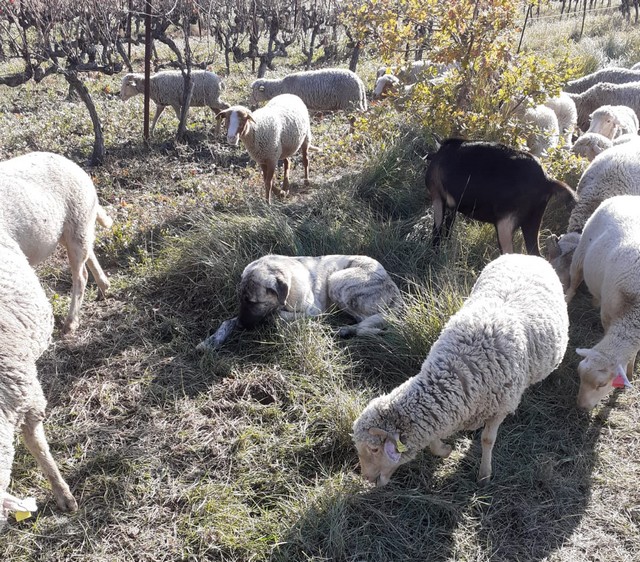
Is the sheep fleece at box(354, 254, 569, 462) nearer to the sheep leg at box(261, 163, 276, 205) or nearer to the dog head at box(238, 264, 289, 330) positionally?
the dog head at box(238, 264, 289, 330)

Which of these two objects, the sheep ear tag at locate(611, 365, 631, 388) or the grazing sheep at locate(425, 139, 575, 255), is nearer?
the sheep ear tag at locate(611, 365, 631, 388)

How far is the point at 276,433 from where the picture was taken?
3.67m

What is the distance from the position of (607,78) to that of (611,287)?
8.21 metres

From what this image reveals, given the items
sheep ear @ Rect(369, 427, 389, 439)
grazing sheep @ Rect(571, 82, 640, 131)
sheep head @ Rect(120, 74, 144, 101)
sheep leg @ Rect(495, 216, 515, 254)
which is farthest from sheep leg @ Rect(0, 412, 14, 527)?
sheep head @ Rect(120, 74, 144, 101)

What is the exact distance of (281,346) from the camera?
4.39 metres

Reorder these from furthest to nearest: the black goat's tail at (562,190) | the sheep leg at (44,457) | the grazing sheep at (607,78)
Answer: the grazing sheep at (607,78)
the black goat's tail at (562,190)
the sheep leg at (44,457)

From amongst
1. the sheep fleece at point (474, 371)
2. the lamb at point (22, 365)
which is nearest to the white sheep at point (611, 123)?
the sheep fleece at point (474, 371)

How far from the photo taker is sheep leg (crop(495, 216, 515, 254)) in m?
5.03

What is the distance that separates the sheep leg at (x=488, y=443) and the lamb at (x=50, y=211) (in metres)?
3.39

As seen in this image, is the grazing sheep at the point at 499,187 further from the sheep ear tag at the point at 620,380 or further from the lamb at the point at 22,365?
the lamb at the point at 22,365

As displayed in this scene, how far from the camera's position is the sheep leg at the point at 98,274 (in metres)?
4.90

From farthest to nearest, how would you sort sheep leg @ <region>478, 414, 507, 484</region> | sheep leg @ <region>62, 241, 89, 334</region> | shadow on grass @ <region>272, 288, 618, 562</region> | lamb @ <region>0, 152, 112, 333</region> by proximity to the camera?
sheep leg @ <region>62, 241, 89, 334</region> → lamb @ <region>0, 152, 112, 333</region> → sheep leg @ <region>478, 414, 507, 484</region> → shadow on grass @ <region>272, 288, 618, 562</region>

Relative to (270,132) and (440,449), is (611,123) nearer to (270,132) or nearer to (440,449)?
(270,132)

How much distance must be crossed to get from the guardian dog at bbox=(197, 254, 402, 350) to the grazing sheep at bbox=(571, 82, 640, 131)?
21.7ft
